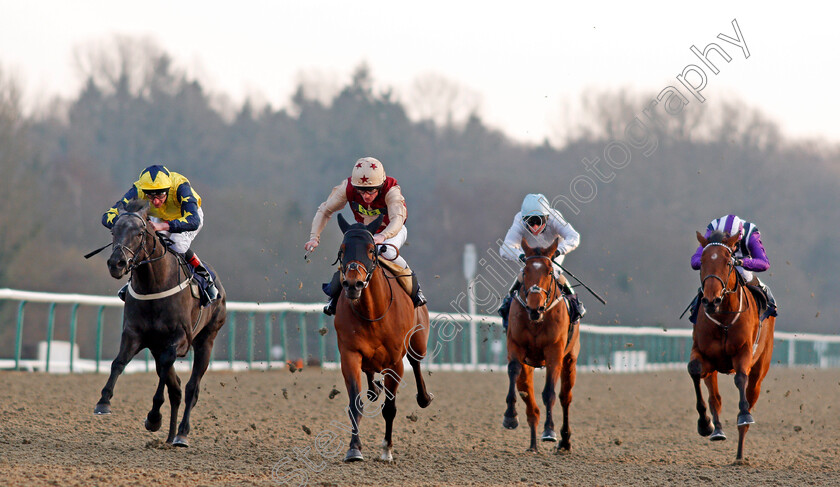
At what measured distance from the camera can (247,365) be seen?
1681 cm

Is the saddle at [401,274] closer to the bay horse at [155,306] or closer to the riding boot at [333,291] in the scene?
the riding boot at [333,291]

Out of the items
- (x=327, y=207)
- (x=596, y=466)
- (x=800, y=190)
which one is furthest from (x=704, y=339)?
(x=800, y=190)

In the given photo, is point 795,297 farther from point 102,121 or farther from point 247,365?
point 247,365

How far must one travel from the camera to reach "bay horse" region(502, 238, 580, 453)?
832 cm

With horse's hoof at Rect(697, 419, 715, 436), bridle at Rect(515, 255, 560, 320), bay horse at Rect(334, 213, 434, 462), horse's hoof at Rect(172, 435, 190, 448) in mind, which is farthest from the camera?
horse's hoof at Rect(697, 419, 715, 436)

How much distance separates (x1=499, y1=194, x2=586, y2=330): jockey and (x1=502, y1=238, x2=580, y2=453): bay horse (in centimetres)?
17

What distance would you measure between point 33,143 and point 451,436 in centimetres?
2560

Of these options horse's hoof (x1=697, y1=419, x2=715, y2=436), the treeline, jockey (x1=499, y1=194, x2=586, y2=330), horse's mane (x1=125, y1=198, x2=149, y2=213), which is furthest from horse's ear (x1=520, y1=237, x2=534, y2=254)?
the treeline

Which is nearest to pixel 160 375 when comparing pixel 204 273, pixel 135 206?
pixel 204 273

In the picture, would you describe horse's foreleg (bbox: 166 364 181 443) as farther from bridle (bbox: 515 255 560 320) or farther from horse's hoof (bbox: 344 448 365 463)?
bridle (bbox: 515 255 560 320)

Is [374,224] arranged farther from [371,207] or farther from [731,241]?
[731,241]

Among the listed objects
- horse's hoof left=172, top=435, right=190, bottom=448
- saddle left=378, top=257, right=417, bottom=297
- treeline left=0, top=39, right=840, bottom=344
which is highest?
treeline left=0, top=39, right=840, bottom=344

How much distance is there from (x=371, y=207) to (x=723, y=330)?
121 inches

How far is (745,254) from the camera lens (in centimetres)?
946
